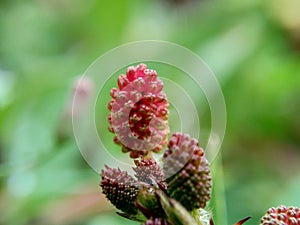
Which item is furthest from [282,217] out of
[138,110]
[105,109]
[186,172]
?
[105,109]

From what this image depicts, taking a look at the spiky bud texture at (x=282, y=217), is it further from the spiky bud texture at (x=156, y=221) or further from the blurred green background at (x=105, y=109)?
the blurred green background at (x=105, y=109)

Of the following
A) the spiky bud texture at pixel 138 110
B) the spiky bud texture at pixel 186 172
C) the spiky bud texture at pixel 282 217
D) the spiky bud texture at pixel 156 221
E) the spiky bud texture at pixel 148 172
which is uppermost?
the spiky bud texture at pixel 138 110

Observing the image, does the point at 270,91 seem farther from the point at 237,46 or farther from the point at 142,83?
the point at 142,83

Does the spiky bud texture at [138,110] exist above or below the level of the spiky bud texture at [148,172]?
above

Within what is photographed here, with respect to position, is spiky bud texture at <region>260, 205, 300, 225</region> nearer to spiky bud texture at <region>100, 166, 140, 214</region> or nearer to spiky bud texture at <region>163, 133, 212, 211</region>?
spiky bud texture at <region>163, 133, 212, 211</region>

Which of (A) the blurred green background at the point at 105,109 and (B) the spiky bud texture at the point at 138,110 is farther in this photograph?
(A) the blurred green background at the point at 105,109

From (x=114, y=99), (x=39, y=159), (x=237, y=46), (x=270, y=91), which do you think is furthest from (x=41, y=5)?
(x=114, y=99)

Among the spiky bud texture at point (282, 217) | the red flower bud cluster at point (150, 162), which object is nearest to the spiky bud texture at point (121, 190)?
the red flower bud cluster at point (150, 162)

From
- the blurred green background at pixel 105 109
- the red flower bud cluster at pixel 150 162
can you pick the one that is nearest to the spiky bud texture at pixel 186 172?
the red flower bud cluster at pixel 150 162
